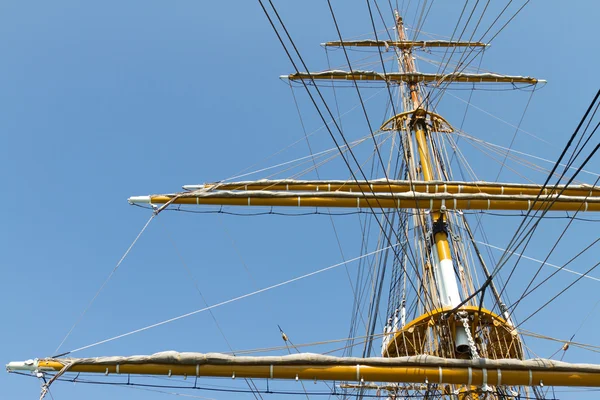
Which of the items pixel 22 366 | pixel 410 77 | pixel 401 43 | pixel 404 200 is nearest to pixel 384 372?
pixel 404 200

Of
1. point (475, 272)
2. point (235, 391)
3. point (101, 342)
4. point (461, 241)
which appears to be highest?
point (461, 241)

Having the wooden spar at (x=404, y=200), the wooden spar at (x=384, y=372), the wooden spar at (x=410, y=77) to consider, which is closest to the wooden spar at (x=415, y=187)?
the wooden spar at (x=404, y=200)

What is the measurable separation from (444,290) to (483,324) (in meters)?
→ 0.79

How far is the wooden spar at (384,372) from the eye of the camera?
6867 mm

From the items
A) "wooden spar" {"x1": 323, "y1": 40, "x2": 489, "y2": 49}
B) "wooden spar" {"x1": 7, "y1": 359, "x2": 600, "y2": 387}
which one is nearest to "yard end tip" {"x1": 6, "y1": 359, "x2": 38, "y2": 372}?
"wooden spar" {"x1": 7, "y1": 359, "x2": 600, "y2": 387}

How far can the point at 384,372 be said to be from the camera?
22.7 feet

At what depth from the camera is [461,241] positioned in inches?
423

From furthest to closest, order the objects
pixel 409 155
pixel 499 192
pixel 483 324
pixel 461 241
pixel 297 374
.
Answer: pixel 409 155
pixel 461 241
pixel 499 192
pixel 483 324
pixel 297 374

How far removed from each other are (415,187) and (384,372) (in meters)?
4.03

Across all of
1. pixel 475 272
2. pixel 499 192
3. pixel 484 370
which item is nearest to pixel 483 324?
pixel 484 370

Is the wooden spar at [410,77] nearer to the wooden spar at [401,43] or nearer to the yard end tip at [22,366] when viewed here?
the wooden spar at [401,43]

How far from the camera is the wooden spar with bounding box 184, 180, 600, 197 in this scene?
9805 mm

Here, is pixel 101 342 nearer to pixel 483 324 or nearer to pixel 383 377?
pixel 383 377

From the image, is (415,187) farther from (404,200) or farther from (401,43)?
(401,43)
